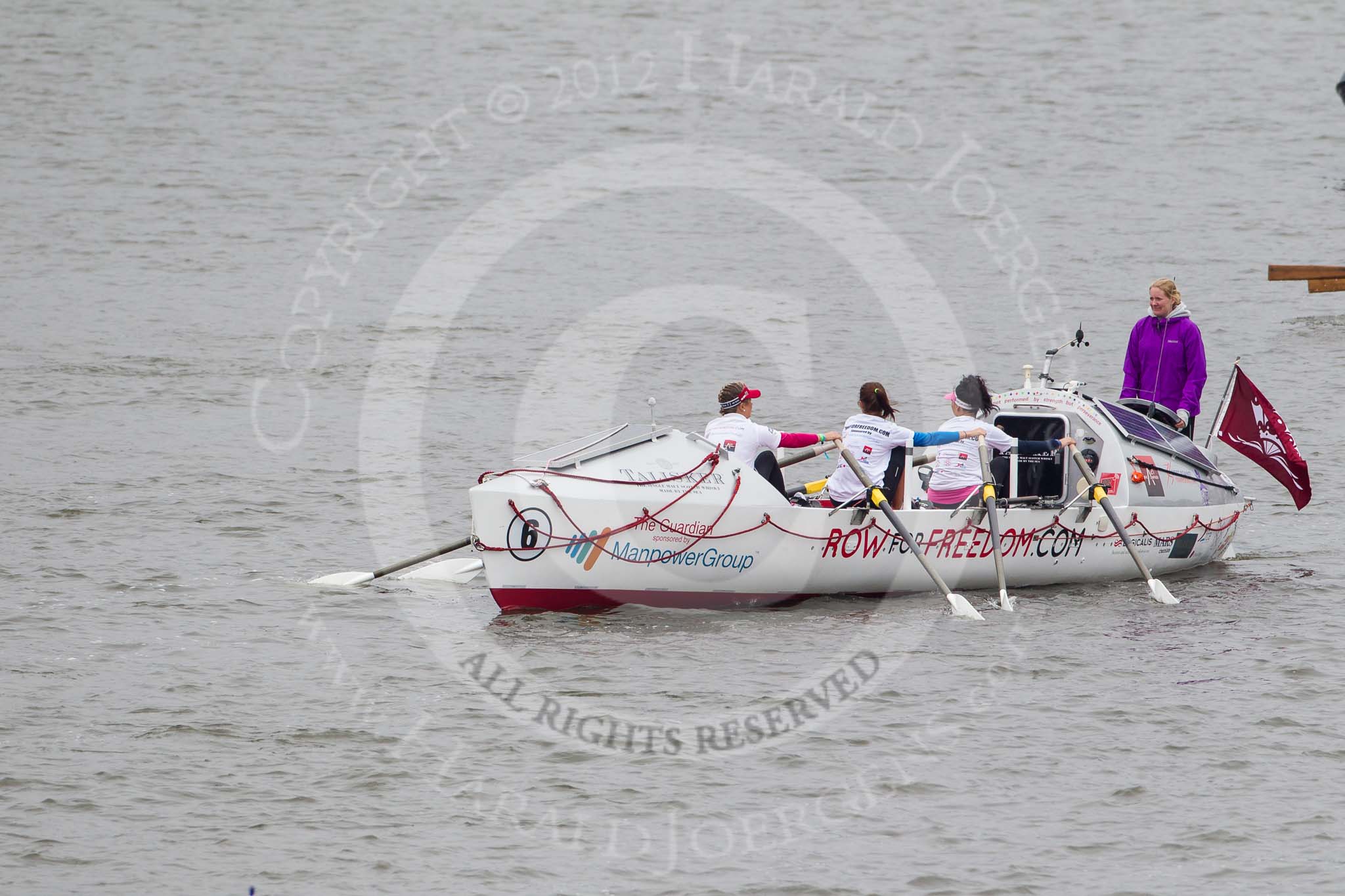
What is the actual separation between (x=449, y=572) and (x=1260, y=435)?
7782 mm

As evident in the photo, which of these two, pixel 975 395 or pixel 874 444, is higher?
pixel 975 395

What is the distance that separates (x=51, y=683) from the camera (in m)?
11.9

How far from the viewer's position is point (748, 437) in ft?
43.8

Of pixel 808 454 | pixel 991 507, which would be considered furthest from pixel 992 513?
pixel 808 454

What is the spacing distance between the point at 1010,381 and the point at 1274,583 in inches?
306

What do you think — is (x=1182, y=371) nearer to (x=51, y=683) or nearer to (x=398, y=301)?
(x=51, y=683)

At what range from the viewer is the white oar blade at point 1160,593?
46.6 ft

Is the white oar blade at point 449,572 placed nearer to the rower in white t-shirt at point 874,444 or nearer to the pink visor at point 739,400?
the pink visor at point 739,400

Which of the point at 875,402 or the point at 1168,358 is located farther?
the point at 1168,358

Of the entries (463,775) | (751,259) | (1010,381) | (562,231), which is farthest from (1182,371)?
(562,231)

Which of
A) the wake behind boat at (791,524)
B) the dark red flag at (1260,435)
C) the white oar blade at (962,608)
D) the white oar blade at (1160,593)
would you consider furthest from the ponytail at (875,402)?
the dark red flag at (1260,435)

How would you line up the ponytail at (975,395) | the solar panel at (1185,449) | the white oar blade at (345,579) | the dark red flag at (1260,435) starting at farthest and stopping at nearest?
the dark red flag at (1260,435)
the solar panel at (1185,449)
the white oar blade at (345,579)
the ponytail at (975,395)

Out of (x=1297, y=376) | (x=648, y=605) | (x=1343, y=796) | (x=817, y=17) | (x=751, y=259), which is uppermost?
(x=817, y=17)

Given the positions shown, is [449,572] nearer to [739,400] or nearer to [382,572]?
[382,572]
